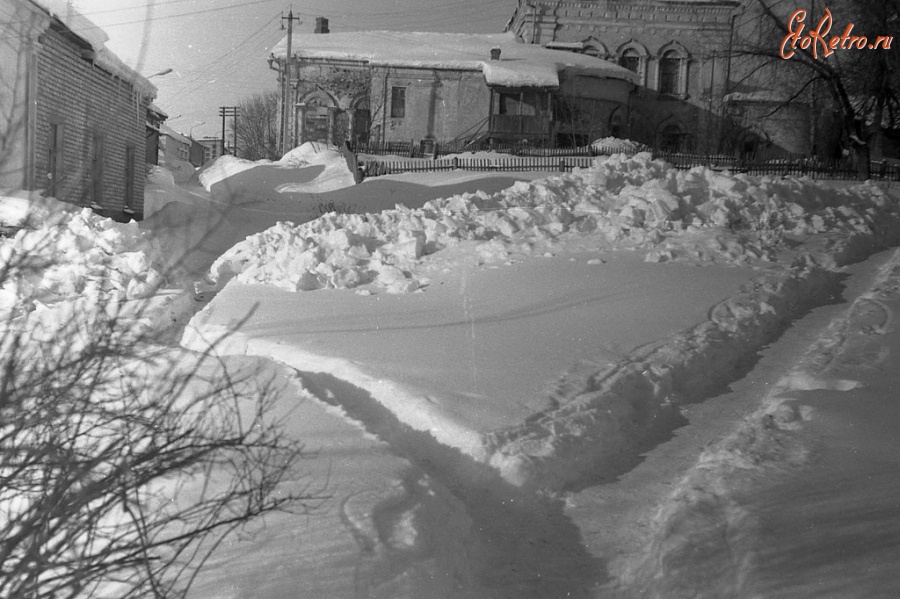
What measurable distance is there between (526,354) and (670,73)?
4129 centimetres

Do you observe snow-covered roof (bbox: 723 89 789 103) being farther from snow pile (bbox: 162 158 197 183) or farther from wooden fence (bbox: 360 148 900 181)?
snow pile (bbox: 162 158 197 183)

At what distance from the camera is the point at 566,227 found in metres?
13.8

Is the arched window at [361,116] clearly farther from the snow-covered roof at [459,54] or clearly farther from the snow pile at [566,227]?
the snow pile at [566,227]

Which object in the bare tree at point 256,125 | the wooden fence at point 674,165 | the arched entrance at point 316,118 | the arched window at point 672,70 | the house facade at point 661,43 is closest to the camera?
the wooden fence at point 674,165

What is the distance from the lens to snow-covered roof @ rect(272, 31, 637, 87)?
1491 inches

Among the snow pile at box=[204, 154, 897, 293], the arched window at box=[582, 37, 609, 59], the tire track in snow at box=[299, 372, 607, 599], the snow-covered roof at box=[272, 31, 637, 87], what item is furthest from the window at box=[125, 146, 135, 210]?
the arched window at box=[582, 37, 609, 59]

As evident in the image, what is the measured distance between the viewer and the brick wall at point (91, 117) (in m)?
17.0

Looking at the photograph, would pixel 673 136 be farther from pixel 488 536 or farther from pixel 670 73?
pixel 488 536

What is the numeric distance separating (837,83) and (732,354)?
23356mm

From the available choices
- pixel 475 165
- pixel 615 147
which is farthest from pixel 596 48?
pixel 475 165

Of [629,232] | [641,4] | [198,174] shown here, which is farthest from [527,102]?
[629,232]

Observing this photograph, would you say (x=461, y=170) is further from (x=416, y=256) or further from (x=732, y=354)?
(x=732, y=354)

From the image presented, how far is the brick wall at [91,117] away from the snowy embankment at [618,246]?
15.8 ft

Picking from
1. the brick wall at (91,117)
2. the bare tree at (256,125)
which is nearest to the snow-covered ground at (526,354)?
the brick wall at (91,117)
